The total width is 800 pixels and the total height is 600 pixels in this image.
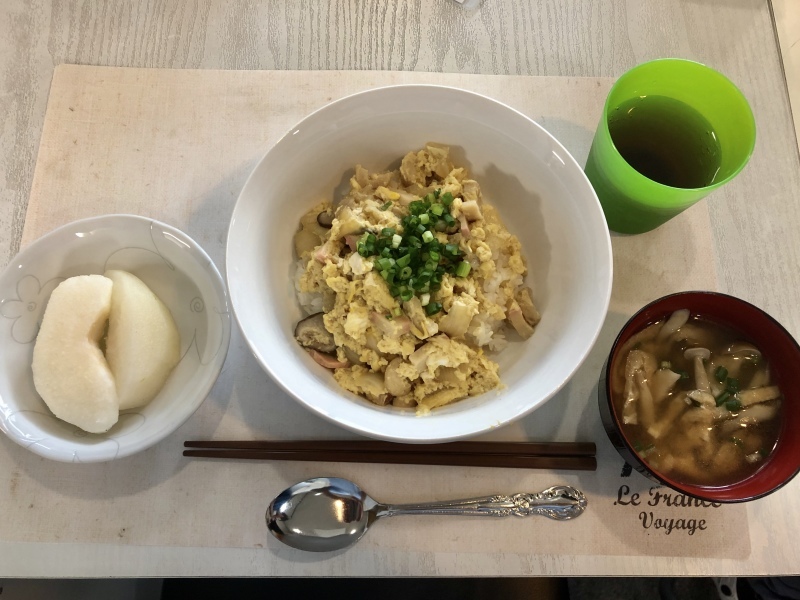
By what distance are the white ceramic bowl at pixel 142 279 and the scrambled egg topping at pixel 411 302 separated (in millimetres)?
266

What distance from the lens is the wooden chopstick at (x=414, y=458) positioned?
146 cm

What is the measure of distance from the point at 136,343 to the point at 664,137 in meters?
1.62

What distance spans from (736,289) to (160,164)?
1912 mm

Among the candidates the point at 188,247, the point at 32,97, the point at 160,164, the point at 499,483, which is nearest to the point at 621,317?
the point at 499,483

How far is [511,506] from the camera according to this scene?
1448mm

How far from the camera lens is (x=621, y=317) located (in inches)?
64.6

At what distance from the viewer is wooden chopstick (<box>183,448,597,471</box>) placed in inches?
57.7

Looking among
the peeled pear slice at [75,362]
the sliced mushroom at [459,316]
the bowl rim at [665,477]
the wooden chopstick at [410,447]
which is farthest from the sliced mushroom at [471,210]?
the peeled pear slice at [75,362]

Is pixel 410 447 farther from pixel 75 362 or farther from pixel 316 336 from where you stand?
pixel 75 362

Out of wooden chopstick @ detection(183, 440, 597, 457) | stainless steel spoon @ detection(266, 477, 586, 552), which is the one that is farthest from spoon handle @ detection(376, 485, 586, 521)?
wooden chopstick @ detection(183, 440, 597, 457)

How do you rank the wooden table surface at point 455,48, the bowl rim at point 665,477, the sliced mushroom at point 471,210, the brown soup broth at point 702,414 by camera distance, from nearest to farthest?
the bowl rim at point 665,477 < the brown soup broth at point 702,414 < the sliced mushroom at point 471,210 < the wooden table surface at point 455,48

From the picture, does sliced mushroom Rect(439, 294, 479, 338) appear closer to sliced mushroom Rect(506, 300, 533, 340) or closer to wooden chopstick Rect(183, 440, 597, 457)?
sliced mushroom Rect(506, 300, 533, 340)

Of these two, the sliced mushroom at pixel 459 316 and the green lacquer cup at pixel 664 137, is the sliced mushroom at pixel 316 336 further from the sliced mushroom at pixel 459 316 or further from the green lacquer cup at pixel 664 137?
the green lacquer cup at pixel 664 137

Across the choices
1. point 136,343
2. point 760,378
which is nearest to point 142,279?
point 136,343
